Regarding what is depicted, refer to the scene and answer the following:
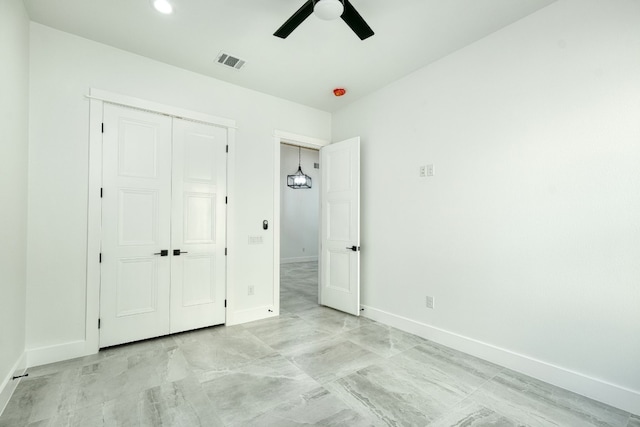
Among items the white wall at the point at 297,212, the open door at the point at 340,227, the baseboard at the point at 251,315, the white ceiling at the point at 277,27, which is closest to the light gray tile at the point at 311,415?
the baseboard at the point at 251,315

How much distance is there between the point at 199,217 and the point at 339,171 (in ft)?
6.40

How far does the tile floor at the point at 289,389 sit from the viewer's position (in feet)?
6.14

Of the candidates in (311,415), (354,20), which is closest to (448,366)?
(311,415)

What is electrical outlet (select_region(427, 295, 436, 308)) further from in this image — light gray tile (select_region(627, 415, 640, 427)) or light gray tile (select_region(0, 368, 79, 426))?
light gray tile (select_region(0, 368, 79, 426))

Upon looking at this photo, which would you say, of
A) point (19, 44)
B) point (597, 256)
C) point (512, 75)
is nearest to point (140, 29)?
point (19, 44)

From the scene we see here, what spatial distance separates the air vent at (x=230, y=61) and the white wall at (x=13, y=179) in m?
1.51

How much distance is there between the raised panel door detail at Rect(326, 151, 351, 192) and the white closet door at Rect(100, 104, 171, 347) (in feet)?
→ 6.92

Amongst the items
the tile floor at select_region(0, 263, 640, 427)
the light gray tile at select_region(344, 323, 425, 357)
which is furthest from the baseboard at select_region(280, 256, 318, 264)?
the tile floor at select_region(0, 263, 640, 427)

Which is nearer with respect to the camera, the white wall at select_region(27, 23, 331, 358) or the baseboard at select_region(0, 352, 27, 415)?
the baseboard at select_region(0, 352, 27, 415)

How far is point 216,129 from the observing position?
139 inches

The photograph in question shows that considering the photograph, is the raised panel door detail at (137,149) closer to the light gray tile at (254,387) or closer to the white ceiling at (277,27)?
the white ceiling at (277,27)

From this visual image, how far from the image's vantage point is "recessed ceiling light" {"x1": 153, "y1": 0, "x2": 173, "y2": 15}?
2.31m

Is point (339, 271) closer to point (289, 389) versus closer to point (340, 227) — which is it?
point (340, 227)

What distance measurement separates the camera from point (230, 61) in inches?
124
